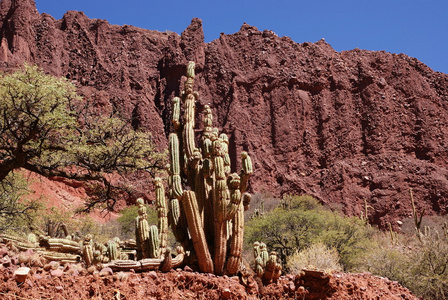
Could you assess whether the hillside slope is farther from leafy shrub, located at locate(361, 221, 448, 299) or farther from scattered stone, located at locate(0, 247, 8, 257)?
scattered stone, located at locate(0, 247, 8, 257)

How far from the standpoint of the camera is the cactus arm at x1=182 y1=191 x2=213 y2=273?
24.8ft

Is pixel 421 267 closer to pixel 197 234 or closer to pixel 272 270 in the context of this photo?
pixel 272 270

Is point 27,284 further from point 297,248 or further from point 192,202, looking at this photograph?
point 297,248

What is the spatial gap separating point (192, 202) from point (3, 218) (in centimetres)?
712

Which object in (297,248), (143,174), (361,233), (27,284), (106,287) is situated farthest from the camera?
(143,174)

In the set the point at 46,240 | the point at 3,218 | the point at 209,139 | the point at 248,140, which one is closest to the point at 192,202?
the point at 209,139

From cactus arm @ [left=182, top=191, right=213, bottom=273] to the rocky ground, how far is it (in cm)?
25

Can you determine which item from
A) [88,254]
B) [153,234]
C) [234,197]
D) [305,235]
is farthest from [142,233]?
[305,235]

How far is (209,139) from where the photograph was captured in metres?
8.30

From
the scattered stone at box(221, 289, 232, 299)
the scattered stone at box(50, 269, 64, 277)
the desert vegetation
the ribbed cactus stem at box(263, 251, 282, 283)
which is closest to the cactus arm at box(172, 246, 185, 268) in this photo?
the desert vegetation

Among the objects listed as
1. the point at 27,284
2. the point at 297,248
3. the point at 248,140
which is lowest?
the point at 297,248

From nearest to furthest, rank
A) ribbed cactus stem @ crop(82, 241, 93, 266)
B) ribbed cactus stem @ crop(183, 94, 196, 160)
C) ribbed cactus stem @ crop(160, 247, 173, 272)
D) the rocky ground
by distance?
the rocky ground < ribbed cactus stem @ crop(82, 241, 93, 266) < ribbed cactus stem @ crop(160, 247, 173, 272) < ribbed cactus stem @ crop(183, 94, 196, 160)

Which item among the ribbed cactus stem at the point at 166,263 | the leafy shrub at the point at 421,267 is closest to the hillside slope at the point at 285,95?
the leafy shrub at the point at 421,267

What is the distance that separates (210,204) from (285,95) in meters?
38.8
